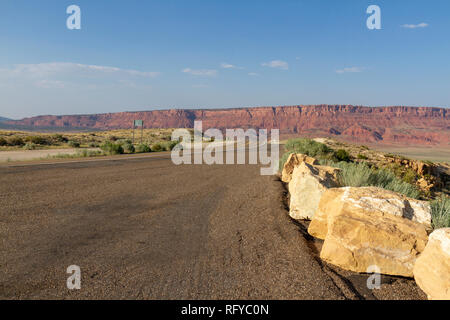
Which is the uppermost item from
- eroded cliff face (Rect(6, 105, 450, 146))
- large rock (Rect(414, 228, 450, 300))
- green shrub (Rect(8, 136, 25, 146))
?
eroded cliff face (Rect(6, 105, 450, 146))

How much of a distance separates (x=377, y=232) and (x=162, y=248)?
3.22 metres

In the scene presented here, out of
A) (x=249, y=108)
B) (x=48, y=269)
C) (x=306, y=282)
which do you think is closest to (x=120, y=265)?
(x=48, y=269)

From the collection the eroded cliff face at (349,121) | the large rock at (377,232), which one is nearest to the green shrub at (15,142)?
the large rock at (377,232)

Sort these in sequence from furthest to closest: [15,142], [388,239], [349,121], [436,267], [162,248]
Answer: [349,121] < [15,142] < [162,248] < [388,239] < [436,267]

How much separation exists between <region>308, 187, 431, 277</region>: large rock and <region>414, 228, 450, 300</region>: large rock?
0.32 m

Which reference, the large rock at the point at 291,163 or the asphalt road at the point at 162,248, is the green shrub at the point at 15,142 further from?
the large rock at the point at 291,163

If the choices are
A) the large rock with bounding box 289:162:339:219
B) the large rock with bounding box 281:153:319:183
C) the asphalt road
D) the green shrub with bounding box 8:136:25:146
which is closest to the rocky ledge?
the asphalt road

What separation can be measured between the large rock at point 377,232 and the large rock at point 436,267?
320 millimetres

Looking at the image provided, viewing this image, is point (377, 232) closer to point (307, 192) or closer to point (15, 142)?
point (307, 192)

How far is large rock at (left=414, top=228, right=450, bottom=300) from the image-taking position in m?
3.15

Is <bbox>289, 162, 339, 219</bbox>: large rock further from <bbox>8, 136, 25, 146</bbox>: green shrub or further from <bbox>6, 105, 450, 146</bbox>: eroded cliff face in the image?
<bbox>6, 105, 450, 146</bbox>: eroded cliff face

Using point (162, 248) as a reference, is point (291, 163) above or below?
above

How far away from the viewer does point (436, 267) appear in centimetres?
329

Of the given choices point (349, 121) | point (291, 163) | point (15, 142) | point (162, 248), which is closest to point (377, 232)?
point (162, 248)
